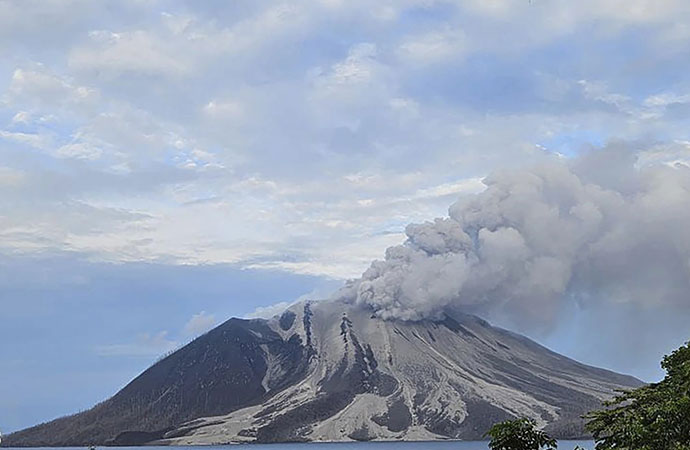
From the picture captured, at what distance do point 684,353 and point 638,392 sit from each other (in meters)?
7.76

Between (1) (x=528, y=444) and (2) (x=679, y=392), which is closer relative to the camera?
(1) (x=528, y=444)

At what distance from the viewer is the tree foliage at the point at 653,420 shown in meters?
37.2

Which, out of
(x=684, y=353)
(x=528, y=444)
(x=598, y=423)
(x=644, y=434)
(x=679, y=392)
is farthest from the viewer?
(x=684, y=353)

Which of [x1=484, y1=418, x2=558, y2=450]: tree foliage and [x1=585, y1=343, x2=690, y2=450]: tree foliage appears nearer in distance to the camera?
[x1=484, y1=418, x2=558, y2=450]: tree foliage

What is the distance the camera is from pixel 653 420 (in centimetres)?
4059

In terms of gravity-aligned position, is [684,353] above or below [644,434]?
above

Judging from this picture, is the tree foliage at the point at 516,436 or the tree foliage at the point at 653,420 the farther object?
the tree foliage at the point at 653,420

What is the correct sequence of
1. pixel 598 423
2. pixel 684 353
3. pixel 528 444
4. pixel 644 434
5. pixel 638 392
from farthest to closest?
1. pixel 684 353
2. pixel 638 392
3. pixel 598 423
4. pixel 644 434
5. pixel 528 444

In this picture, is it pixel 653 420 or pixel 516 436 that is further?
pixel 653 420

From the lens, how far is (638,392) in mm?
54344

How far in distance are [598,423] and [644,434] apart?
12377 millimetres

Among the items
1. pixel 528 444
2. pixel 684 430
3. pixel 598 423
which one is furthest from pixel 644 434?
pixel 598 423

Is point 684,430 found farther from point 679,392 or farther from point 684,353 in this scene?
point 684,353

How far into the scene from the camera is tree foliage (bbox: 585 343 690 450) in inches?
1463
